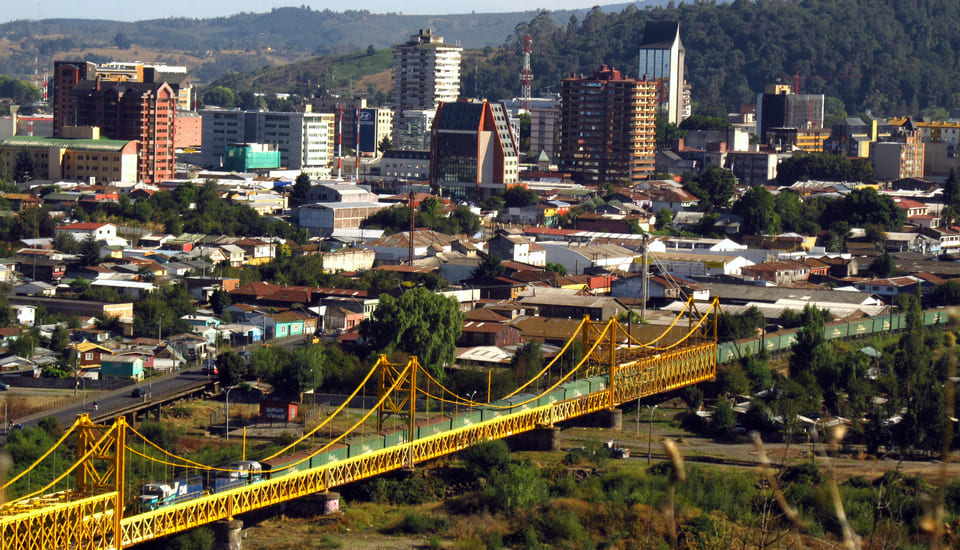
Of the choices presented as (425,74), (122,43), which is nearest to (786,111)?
(425,74)

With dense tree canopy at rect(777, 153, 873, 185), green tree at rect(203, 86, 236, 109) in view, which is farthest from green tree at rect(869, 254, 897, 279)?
green tree at rect(203, 86, 236, 109)

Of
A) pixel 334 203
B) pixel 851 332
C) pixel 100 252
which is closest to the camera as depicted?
pixel 851 332

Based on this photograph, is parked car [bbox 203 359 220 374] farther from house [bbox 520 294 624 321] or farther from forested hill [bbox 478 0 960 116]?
forested hill [bbox 478 0 960 116]

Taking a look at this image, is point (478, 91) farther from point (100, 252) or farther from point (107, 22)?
point (107, 22)

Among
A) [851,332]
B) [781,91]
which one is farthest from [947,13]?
[851,332]

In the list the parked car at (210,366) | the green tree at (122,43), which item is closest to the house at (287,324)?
the parked car at (210,366)

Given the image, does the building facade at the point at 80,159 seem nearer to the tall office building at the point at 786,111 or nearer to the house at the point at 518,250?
the house at the point at 518,250
